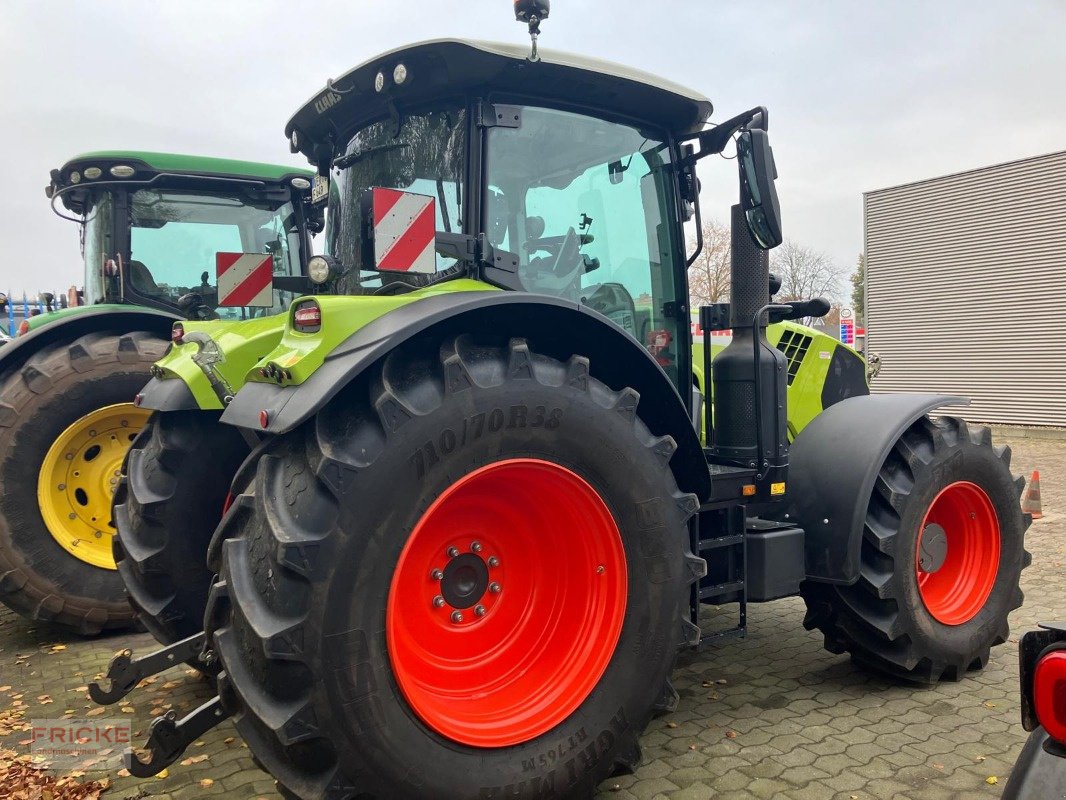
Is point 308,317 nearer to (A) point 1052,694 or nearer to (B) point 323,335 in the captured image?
(B) point 323,335

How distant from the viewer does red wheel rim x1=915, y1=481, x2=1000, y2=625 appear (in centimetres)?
394

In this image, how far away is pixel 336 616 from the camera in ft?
7.04

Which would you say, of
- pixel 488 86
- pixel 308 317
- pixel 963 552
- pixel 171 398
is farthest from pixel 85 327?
pixel 963 552

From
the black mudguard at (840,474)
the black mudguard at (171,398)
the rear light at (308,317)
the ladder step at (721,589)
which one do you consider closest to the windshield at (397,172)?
the rear light at (308,317)

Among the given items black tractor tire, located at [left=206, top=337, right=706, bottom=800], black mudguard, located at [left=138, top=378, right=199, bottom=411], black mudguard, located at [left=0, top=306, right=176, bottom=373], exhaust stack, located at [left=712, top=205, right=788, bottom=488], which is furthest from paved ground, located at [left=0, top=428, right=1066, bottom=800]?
black mudguard, located at [left=0, top=306, right=176, bottom=373]

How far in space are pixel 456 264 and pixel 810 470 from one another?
6.32 ft

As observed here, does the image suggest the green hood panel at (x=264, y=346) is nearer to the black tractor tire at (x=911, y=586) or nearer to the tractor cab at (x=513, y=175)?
the tractor cab at (x=513, y=175)

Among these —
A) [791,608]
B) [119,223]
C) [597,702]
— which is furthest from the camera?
[119,223]

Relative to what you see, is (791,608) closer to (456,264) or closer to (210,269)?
(456,264)

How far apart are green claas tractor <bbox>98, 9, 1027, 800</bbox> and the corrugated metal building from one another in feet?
45.2

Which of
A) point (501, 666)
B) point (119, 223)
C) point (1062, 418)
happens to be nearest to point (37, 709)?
point (501, 666)

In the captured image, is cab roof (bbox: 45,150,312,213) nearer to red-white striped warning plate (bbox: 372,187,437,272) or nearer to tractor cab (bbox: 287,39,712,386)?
tractor cab (bbox: 287,39,712,386)

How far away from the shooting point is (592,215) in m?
3.35

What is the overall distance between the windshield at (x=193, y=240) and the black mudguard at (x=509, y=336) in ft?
11.2
